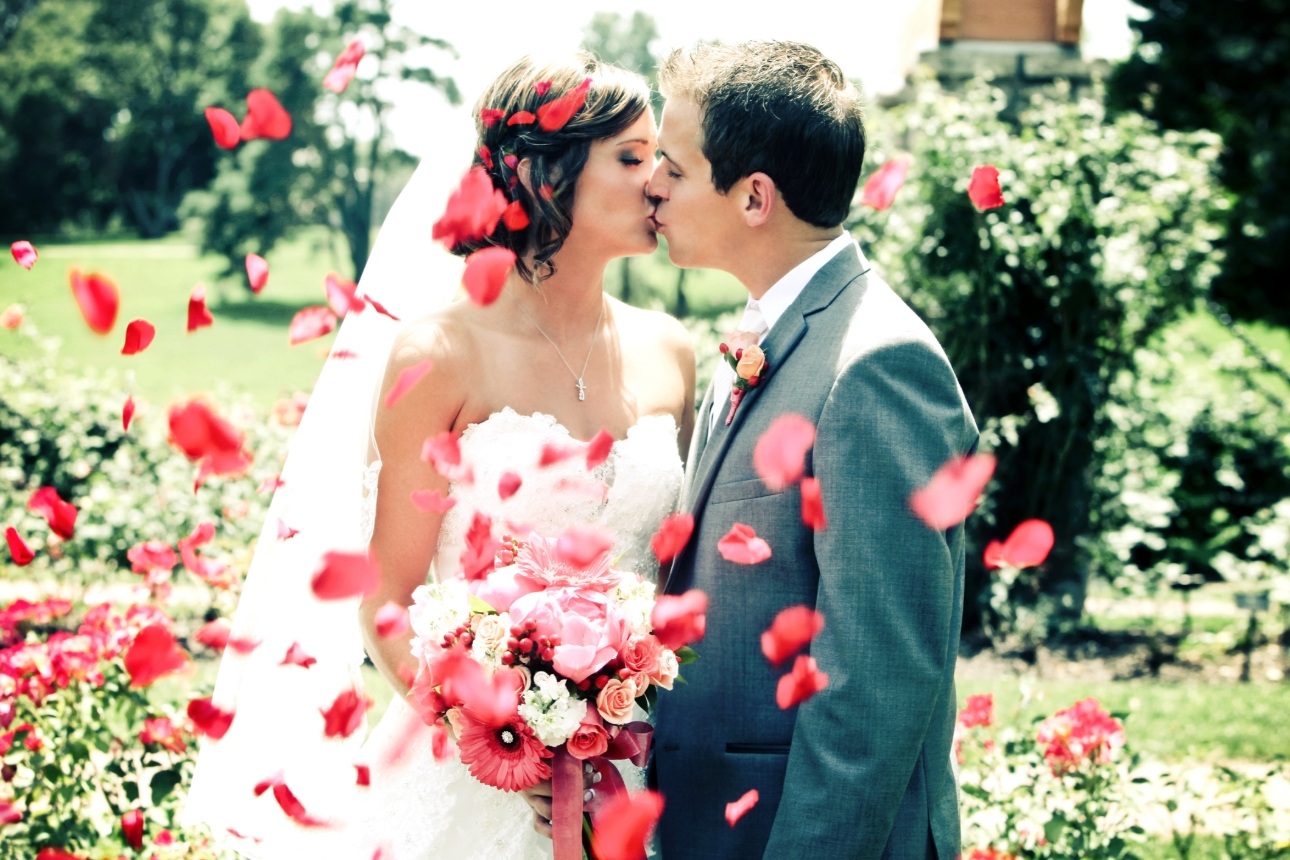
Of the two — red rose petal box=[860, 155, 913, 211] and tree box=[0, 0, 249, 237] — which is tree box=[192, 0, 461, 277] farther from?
red rose petal box=[860, 155, 913, 211]

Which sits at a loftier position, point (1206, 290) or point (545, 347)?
point (545, 347)

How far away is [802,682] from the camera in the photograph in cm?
192

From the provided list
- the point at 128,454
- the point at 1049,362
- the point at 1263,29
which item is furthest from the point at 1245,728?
the point at 1263,29

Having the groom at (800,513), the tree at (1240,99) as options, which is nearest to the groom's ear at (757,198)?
the groom at (800,513)

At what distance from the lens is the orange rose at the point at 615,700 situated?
6.19 feet

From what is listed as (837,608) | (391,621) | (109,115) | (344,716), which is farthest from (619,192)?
(109,115)

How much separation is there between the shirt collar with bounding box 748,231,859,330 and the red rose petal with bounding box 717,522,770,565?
454mm

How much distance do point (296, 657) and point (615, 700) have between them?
1.12 metres

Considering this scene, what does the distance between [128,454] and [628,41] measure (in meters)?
18.6

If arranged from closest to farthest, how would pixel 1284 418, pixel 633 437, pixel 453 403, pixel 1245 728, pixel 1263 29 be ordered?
pixel 453 403, pixel 633 437, pixel 1245 728, pixel 1284 418, pixel 1263 29

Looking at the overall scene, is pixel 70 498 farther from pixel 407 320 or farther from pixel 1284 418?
pixel 1284 418

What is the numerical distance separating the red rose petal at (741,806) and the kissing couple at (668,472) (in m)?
0.02

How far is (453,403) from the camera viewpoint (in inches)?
103

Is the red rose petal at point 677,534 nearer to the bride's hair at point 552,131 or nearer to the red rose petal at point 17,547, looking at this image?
the bride's hair at point 552,131
